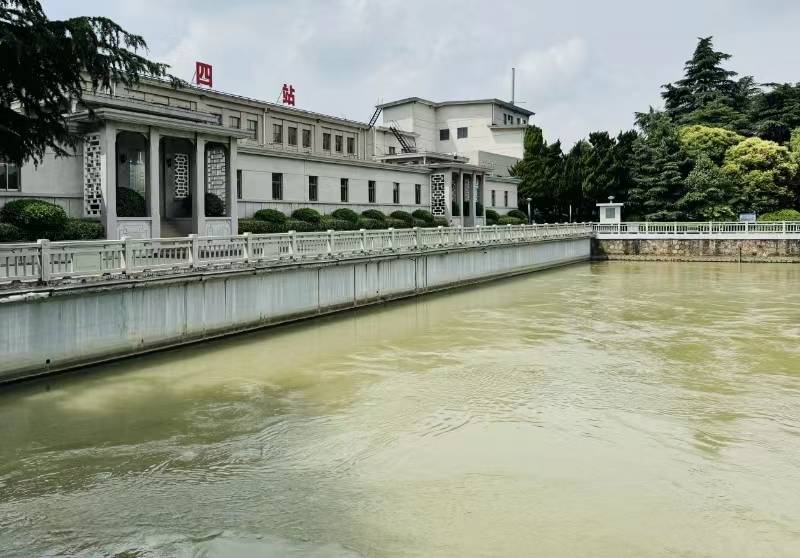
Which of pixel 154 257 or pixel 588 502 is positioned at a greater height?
pixel 154 257

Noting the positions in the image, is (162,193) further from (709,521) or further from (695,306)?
(709,521)

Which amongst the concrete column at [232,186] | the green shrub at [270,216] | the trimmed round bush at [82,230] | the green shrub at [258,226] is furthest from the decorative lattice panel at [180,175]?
the trimmed round bush at [82,230]

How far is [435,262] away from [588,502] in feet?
62.4

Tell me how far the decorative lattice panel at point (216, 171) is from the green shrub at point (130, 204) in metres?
3.39

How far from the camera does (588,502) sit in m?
7.46

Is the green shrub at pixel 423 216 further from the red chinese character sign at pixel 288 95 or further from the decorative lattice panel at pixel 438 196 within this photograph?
the red chinese character sign at pixel 288 95

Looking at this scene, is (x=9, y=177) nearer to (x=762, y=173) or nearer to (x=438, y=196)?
(x=438, y=196)

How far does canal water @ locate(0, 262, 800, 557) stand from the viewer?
6.70 m

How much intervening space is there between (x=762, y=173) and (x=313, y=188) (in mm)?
34589

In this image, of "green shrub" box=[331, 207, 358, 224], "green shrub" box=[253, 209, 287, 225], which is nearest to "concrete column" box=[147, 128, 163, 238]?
"green shrub" box=[253, 209, 287, 225]

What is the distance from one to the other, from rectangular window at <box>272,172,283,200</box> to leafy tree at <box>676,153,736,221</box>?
103 feet

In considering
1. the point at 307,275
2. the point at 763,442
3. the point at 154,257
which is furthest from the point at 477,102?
the point at 763,442

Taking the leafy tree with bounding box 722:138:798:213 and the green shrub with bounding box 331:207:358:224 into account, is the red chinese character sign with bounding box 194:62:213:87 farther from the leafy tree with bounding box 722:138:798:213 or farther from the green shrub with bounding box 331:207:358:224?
the leafy tree with bounding box 722:138:798:213

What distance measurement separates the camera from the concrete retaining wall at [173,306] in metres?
12.0
